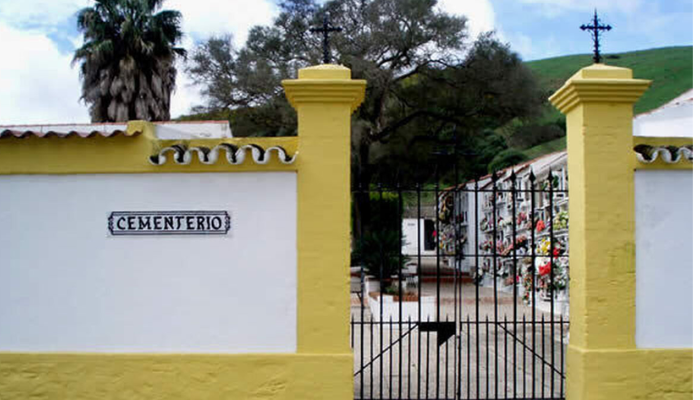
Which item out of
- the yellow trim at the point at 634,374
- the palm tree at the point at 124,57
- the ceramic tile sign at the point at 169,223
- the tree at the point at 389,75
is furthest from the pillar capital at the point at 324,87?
the tree at the point at 389,75

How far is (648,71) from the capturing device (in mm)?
73188

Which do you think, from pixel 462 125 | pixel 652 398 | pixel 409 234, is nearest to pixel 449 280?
pixel 409 234

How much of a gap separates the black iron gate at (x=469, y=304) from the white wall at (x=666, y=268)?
0.75 m

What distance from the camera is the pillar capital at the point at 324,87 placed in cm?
612

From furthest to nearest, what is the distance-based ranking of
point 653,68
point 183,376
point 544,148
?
point 653,68 < point 544,148 < point 183,376

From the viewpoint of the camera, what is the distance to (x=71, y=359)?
6.11m

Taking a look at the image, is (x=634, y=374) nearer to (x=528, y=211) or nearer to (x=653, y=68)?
(x=528, y=211)

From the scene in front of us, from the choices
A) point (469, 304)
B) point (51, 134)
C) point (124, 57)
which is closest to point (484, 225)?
point (469, 304)

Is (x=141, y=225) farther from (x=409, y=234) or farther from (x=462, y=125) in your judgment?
(x=462, y=125)

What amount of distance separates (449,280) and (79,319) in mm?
17045

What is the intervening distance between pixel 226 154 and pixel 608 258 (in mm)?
3372

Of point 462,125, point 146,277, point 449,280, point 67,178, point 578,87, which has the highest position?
point 462,125

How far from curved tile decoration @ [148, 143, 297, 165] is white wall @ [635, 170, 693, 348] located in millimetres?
3107

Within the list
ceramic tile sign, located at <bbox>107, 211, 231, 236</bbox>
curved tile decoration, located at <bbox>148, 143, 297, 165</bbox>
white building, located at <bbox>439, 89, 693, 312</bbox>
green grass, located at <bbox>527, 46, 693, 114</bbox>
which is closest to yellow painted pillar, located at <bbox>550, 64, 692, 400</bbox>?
white building, located at <bbox>439, 89, 693, 312</bbox>
